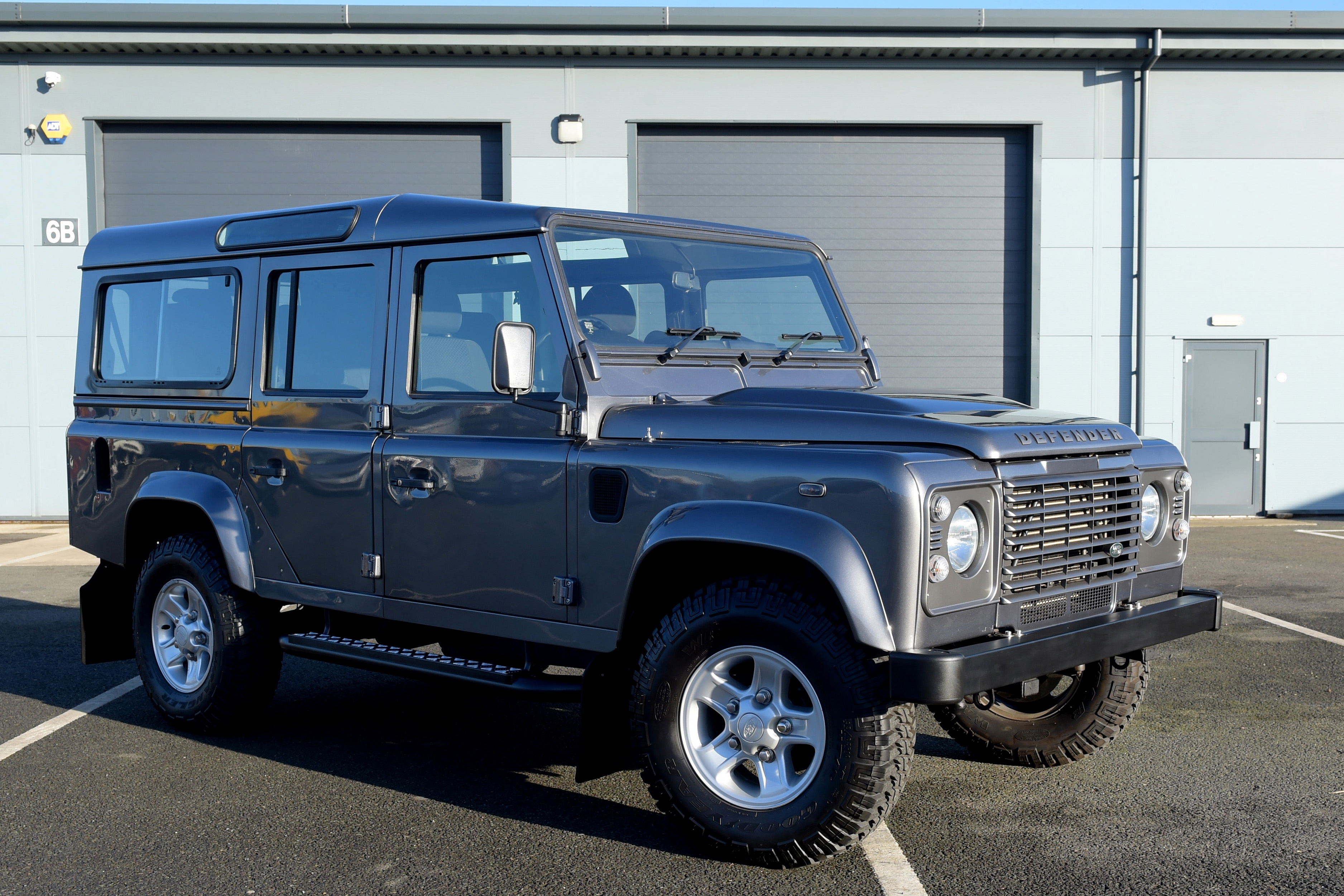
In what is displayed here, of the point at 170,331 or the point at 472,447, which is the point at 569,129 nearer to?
the point at 170,331

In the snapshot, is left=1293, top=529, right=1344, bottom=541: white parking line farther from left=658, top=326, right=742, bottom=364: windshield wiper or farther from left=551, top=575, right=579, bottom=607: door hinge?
left=551, top=575, right=579, bottom=607: door hinge

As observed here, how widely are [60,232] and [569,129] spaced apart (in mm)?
6140

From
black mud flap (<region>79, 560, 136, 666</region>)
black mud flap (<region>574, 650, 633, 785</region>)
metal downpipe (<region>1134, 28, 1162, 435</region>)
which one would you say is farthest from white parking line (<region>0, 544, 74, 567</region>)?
metal downpipe (<region>1134, 28, 1162, 435</region>)

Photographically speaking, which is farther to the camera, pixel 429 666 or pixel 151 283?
pixel 151 283

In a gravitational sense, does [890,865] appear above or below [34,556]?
above

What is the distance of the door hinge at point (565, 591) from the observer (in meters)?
4.03

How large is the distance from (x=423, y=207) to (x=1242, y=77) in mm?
12958

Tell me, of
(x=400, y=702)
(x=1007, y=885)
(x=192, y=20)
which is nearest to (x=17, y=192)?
(x=192, y=20)

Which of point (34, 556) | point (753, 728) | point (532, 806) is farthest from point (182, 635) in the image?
point (34, 556)

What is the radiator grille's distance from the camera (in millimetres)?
3572

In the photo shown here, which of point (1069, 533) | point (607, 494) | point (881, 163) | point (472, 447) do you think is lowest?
point (1069, 533)

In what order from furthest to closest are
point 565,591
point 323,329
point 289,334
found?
point 289,334
point 323,329
point 565,591

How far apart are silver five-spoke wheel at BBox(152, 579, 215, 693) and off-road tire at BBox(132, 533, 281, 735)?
54 mm

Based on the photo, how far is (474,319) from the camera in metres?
4.45
